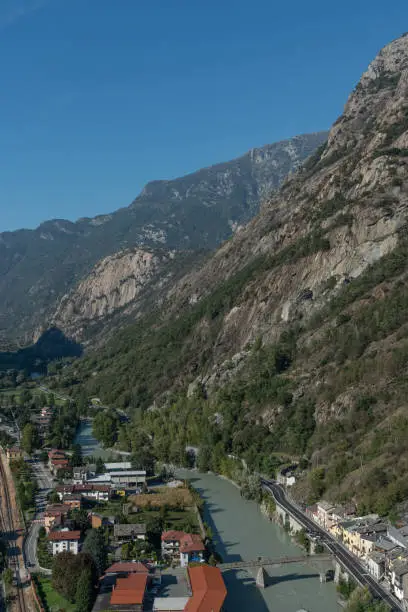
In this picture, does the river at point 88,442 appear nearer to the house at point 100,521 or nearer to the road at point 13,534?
the road at point 13,534

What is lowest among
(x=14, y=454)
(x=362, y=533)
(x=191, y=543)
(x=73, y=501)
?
(x=362, y=533)

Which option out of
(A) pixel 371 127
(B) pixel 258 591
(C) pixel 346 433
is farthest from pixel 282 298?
(B) pixel 258 591

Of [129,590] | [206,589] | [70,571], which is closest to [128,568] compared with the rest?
[129,590]

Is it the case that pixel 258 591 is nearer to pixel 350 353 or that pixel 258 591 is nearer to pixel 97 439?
pixel 350 353

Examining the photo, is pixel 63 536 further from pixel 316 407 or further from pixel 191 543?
pixel 316 407

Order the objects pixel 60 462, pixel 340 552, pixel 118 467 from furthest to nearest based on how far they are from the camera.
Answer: pixel 60 462 → pixel 118 467 → pixel 340 552

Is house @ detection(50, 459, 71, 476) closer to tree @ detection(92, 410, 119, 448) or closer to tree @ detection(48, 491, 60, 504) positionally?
tree @ detection(48, 491, 60, 504)
